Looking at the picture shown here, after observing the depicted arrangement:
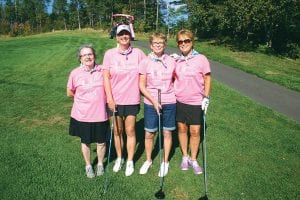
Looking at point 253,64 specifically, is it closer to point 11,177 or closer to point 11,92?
point 11,92

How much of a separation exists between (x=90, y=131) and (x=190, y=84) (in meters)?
1.83

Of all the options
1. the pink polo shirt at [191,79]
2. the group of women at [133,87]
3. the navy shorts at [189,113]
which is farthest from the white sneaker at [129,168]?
the pink polo shirt at [191,79]

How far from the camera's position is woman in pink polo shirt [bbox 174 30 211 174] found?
242 inches

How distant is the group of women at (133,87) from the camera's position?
5.96m

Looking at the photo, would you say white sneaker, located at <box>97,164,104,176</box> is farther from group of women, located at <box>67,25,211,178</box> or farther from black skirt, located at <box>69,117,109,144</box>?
black skirt, located at <box>69,117,109,144</box>

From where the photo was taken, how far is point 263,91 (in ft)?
45.8

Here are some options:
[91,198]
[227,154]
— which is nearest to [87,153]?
[91,198]

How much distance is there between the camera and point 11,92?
41.7 feet

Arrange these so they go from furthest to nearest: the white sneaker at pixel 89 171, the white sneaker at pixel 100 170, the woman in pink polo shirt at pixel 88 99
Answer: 1. the white sneaker at pixel 100 170
2. the white sneaker at pixel 89 171
3. the woman in pink polo shirt at pixel 88 99

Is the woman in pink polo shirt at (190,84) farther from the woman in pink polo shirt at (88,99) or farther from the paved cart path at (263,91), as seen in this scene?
the paved cart path at (263,91)

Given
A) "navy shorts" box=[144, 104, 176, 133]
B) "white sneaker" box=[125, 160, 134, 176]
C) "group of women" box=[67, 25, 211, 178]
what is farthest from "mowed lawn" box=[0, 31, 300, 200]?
"navy shorts" box=[144, 104, 176, 133]

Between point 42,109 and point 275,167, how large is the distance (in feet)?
21.6

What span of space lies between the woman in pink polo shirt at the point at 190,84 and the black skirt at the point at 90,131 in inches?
53.1

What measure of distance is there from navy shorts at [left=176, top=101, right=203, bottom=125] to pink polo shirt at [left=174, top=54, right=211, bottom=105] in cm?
8
